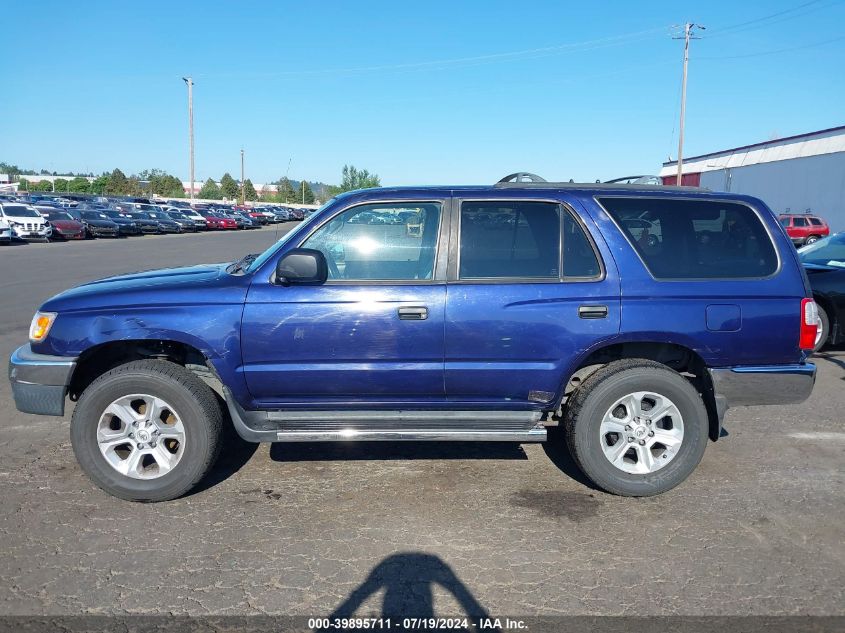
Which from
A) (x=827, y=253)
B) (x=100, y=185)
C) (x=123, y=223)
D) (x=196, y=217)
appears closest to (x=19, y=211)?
(x=123, y=223)

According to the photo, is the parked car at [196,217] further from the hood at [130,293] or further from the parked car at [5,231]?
the hood at [130,293]

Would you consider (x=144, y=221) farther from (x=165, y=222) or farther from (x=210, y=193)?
(x=210, y=193)

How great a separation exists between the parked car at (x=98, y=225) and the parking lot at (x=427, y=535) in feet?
104

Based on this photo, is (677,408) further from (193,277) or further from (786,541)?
(193,277)

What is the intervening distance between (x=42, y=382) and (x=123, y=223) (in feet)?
115

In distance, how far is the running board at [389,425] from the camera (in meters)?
4.00

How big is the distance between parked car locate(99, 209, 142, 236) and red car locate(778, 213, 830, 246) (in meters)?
32.0

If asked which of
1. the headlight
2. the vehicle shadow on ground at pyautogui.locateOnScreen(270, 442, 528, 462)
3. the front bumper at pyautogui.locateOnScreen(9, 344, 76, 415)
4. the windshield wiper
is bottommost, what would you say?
the vehicle shadow on ground at pyautogui.locateOnScreen(270, 442, 528, 462)

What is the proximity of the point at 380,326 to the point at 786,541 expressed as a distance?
2.50 metres

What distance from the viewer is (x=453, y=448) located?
16.4 feet

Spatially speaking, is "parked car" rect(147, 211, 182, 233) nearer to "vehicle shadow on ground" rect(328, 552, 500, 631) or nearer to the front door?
the front door

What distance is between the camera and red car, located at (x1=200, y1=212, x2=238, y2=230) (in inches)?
1900

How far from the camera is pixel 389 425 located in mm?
4066

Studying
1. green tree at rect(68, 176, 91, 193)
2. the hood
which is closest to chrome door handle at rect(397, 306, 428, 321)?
the hood
